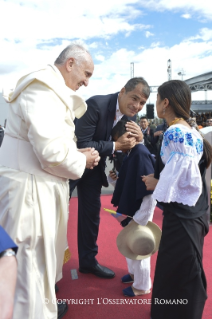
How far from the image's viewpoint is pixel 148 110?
1620 centimetres

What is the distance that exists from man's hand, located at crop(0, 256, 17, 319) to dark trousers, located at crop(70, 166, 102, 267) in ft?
6.25

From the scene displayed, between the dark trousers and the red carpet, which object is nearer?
the red carpet

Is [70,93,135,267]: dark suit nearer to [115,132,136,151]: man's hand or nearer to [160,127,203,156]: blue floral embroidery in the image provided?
[115,132,136,151]: man's hand

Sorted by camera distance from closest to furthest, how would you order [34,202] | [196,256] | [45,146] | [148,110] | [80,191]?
[45,146] → [34,202] → [196,256] → [80,191] → [148,110]

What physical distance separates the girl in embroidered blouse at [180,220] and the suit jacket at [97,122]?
653 millimetres

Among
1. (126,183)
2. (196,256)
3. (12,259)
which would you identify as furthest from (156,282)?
(12,259)

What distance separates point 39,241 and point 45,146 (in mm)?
569

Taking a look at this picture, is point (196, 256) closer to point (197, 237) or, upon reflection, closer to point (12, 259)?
point (197, 237)

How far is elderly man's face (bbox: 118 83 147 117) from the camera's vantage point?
2.38 metres

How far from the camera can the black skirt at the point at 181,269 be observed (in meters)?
1.83

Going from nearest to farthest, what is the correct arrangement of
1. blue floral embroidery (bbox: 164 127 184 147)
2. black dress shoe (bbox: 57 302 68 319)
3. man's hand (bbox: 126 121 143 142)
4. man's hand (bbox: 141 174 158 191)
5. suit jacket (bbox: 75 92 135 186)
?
blue floral embroidery (bbox: 164 127 184 147), man's hand (bbox: 141 174 158 191), black dress shoe (bbox: 57 302 68 319), man's hand (bbox: 126 121 143 142), suit jacket (bbox: 75 92 135 186)

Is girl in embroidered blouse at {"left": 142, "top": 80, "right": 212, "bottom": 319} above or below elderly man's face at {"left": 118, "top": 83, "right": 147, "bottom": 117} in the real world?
below

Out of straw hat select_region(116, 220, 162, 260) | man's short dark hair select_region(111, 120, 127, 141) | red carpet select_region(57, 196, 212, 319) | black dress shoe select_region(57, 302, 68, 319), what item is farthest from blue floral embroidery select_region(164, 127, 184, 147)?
black dress shoe select_region(57, 302, 68, 319)

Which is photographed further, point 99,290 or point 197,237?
point 99,290
